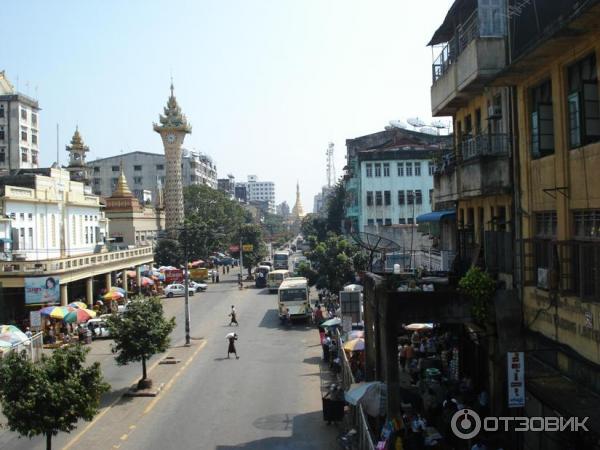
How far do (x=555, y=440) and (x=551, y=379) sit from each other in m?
1.15

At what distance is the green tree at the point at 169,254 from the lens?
69312 mm

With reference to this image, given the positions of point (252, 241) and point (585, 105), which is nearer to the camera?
point (585, 105)

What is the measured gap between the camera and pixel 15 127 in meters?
79.6

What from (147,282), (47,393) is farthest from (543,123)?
(147,282)

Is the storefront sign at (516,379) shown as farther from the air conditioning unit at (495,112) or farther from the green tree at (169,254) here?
the green tree at (169,254)

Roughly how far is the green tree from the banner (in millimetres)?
32992

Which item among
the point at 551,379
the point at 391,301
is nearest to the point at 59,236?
the point at 391,301

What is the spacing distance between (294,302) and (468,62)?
84.0 ft

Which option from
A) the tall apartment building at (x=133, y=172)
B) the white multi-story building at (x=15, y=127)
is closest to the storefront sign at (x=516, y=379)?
the white multi-story building at (x=15, y=127)

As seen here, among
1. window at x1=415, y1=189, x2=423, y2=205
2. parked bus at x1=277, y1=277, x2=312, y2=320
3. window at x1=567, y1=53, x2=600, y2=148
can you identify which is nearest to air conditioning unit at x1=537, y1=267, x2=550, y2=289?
window at x1=567, y1=53, x2=600, y2=148

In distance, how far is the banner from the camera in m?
35.5

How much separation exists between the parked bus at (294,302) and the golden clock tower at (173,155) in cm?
4060

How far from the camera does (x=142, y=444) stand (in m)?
17.6

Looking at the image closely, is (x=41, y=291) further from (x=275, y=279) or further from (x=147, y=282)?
(x=275, y=279)
